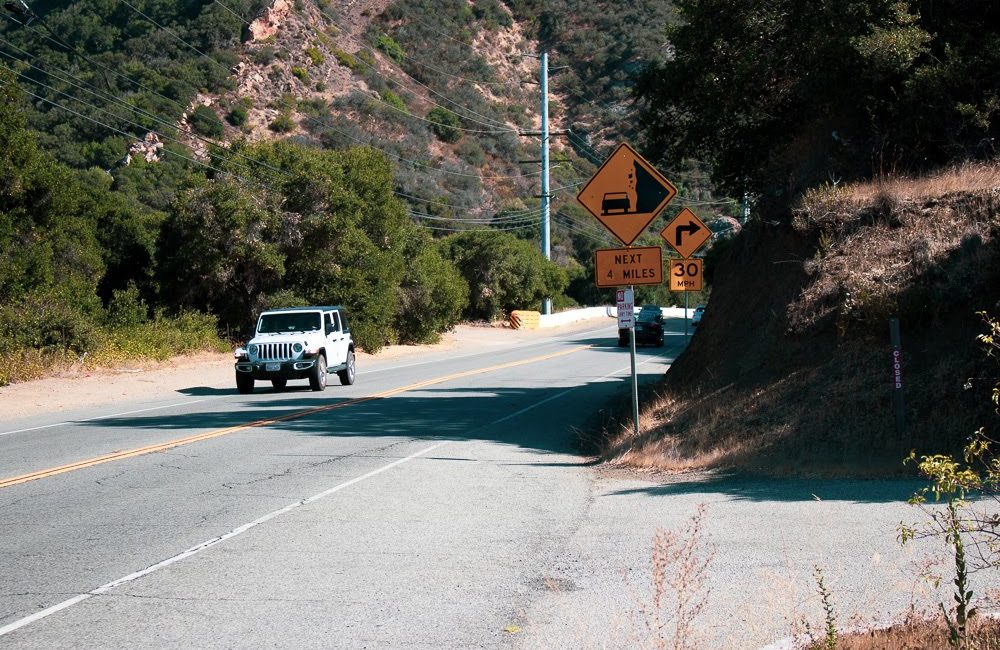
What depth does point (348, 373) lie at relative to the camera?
87.5 ft

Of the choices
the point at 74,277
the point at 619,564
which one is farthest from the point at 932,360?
the point at 74,277

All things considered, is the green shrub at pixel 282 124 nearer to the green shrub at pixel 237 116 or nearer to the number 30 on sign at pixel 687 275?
the green shrub at pixel 237 116

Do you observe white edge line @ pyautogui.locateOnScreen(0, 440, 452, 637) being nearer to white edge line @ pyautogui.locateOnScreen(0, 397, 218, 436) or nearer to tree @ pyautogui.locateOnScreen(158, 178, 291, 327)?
white edge line @ pyautogui.locateOnScreen(0, 397, 218, 436)

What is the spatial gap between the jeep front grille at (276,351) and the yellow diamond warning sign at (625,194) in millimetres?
12355

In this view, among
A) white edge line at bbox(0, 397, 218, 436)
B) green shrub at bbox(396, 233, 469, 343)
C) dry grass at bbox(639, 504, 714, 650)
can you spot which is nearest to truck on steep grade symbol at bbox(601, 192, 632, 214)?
dry grass at bbox(639, 504, 714, 650)

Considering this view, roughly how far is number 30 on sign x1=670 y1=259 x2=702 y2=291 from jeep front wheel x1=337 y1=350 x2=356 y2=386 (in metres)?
8.94

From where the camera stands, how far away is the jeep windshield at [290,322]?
25.3 meters

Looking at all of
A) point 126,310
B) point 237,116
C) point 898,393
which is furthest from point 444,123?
point 898,393

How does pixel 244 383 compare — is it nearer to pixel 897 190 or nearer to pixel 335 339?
pixel 335 339

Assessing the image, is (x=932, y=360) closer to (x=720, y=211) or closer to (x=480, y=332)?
(x=480, y=332)

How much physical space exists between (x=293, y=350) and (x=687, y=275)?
9.34m

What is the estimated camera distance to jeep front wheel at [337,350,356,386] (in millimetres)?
26562

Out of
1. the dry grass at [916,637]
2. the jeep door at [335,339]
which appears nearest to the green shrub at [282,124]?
the jeep door at [335,339]

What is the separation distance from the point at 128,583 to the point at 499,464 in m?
6.47
